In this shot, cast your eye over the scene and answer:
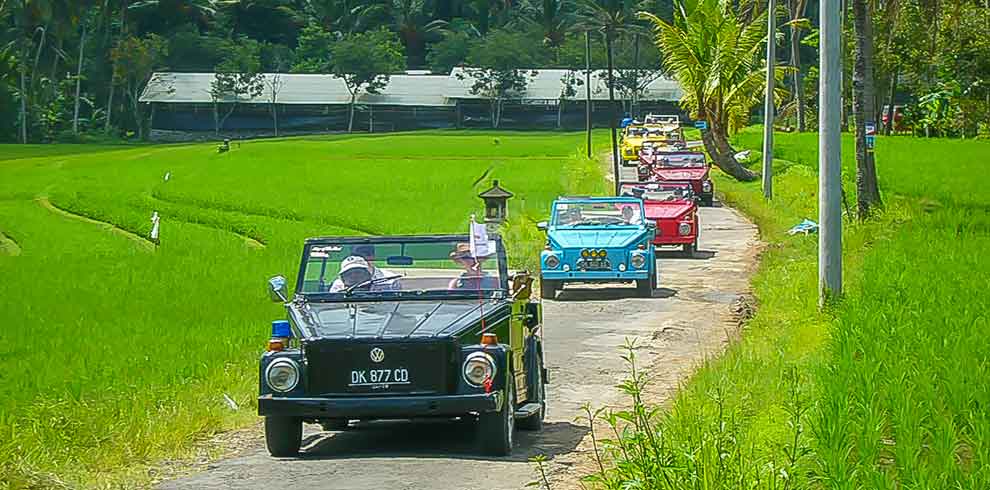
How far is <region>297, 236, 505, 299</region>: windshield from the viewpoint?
11.5 meters

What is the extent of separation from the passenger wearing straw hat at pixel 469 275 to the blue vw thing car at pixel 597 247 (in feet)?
32.5

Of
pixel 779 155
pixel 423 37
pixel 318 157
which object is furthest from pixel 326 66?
pixel 779 155

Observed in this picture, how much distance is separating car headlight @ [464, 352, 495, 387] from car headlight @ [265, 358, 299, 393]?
1153 mm

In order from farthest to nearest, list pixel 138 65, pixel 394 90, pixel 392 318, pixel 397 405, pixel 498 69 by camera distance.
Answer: pixel 394 90 → pixel 498 69 → pixel 138 65 → pixel 392 318 → pixel 397 405

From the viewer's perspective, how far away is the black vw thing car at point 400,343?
10.1 m

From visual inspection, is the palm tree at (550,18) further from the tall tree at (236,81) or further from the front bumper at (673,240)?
Result: the front bumper at (673,240)

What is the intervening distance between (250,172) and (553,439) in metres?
45.4

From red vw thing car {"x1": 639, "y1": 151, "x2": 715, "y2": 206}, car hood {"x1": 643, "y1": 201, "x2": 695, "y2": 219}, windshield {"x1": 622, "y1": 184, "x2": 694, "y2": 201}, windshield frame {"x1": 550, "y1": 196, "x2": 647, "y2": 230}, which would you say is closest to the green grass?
red vw thing car {"x1": 639, "y1": 151, "x2": 715, "y2": 206}

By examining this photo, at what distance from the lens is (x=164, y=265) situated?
81.5 ft

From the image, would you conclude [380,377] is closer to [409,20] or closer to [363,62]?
[363,62]

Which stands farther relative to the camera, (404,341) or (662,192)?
(662,192)

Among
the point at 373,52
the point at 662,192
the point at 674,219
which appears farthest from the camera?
Answer: the point at 373,52

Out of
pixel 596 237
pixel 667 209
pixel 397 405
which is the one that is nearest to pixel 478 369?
pixel 397 405

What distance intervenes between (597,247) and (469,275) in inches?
406
